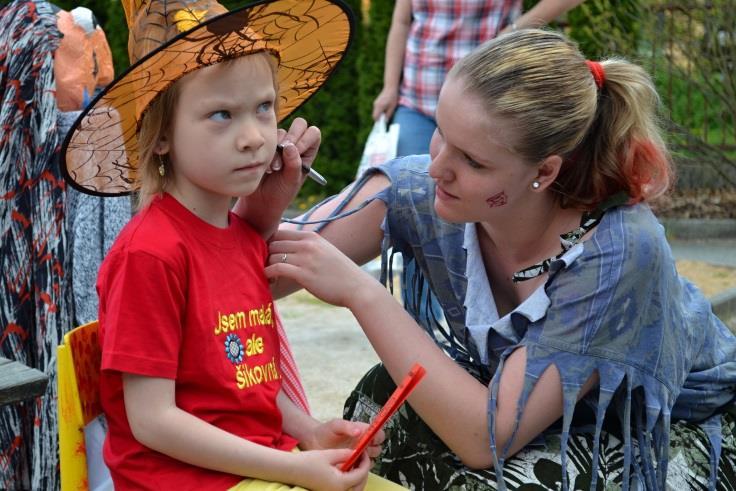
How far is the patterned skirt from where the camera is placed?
7.17 ft

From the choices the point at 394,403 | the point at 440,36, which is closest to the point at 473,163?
the point at 394,403

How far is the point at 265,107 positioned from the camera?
6.35 feet

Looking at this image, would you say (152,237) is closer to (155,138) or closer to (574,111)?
(155,138)

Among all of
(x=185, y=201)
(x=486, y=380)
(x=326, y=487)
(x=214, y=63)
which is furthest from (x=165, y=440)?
(x=486, y=380)

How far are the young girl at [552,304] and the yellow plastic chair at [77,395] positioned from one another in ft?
1.19

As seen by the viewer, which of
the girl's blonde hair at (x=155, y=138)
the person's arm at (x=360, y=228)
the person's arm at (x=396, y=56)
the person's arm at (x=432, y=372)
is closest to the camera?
the girl's blonde hair at (x=155, y=138)

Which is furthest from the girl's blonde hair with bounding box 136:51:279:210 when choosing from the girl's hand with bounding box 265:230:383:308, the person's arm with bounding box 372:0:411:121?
the person's arm with bounding box 372:0:411:121

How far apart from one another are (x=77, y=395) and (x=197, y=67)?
22.6 inches

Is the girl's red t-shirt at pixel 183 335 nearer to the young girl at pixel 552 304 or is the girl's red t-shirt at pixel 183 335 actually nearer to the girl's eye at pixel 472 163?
the young girl at pixel 552 304

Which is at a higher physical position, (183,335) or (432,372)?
(183,335)

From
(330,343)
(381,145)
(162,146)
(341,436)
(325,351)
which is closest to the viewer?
(162,146)

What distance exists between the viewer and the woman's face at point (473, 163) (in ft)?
7.00

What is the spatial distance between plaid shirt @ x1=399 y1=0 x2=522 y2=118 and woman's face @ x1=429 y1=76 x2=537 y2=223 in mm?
2185

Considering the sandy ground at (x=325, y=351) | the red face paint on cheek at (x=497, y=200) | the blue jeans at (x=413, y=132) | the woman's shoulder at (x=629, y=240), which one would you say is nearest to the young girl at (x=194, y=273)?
the red face paint on cheek at (x=497, y=200)
